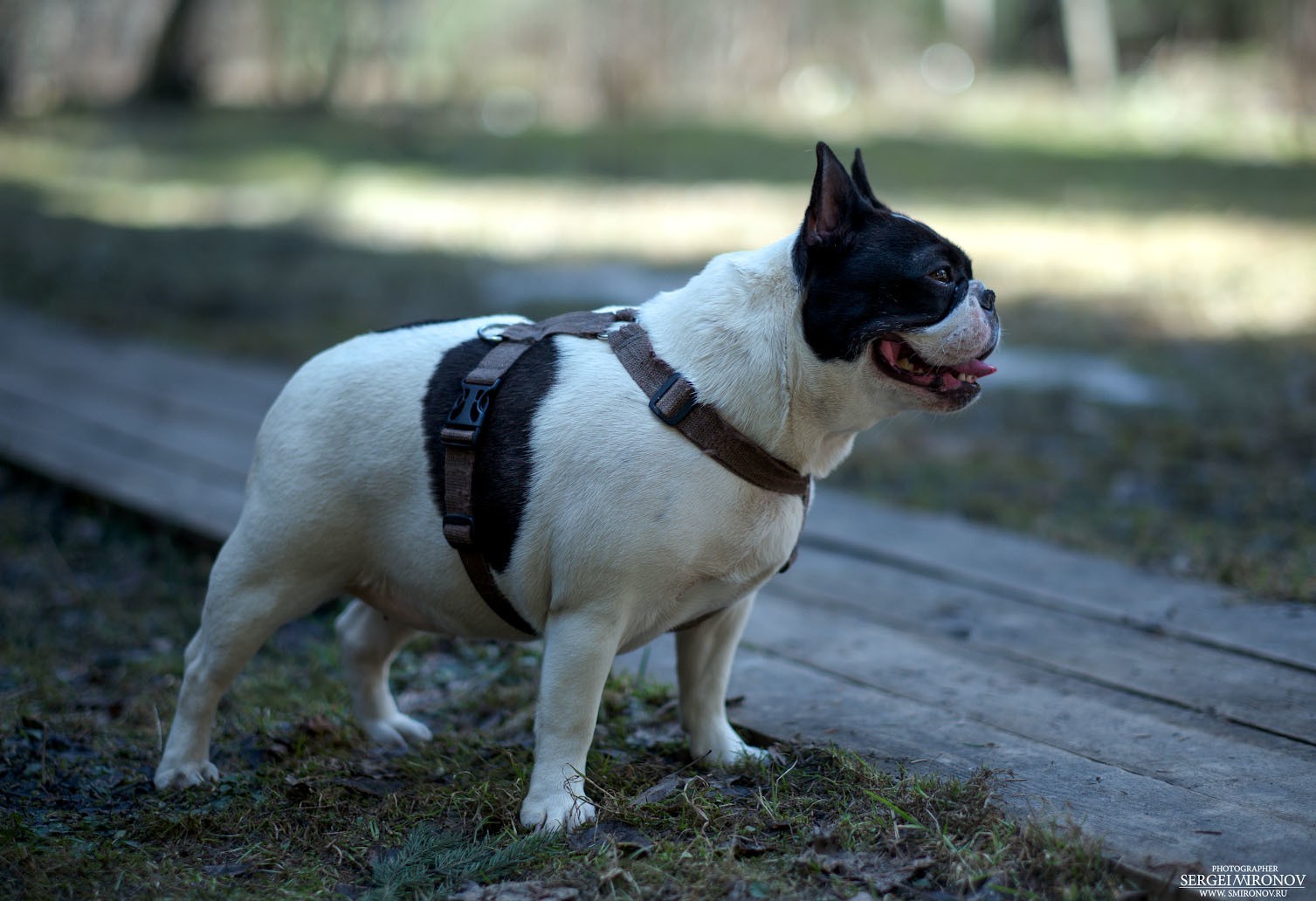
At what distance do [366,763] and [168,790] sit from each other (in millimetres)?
466

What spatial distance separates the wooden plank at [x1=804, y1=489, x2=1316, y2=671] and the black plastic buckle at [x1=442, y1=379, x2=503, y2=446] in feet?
6.68

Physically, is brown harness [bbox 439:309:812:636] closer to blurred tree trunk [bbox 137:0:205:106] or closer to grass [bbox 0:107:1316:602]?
→ grass [bbox 0:107:1316:602]

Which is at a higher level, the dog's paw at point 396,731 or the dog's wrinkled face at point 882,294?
the dog's wrinkled face at point 882,294

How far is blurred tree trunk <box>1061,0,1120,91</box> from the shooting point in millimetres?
20719

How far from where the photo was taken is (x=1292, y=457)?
17.7ft

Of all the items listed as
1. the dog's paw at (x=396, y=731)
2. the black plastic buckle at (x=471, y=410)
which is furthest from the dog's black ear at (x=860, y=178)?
the dog's paw at (x=396, y=731)

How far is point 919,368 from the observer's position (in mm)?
2627

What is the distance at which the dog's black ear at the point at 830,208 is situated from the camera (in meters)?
2.49

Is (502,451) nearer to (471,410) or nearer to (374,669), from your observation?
(471,410)

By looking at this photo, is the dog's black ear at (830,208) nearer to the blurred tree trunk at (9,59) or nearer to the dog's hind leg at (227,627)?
the dog's hind leg at (227,627)

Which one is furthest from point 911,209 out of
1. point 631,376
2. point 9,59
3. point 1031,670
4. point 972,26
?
point 9,59

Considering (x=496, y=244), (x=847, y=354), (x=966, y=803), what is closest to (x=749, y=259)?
(x=847, y=354)

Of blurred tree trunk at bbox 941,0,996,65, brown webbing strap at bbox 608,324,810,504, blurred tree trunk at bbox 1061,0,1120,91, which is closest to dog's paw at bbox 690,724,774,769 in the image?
brown webbing strap at bbox 608,324,810,504

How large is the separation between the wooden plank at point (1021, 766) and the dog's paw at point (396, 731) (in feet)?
2.29
